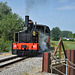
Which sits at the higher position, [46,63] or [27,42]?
[27,42]

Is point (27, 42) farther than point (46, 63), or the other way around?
point (27, 42)

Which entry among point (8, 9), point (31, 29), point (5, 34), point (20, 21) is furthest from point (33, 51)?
point (8, 9)

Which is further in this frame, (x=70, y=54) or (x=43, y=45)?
(x=43, y=45)

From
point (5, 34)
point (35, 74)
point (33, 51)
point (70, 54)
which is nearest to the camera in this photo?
point (35, 74)

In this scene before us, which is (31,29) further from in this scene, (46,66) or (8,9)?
(8,9)

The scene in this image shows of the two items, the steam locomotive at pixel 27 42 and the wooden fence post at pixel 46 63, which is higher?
the steam locomotive at pixel 27 42

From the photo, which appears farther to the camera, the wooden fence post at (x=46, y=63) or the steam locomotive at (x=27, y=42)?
the steam locomotive at (x=27, y=42)

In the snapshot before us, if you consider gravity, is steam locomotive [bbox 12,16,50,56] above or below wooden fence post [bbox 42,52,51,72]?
above

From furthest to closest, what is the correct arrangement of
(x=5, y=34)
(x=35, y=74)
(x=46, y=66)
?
(x=5, y=34), (x=46, y=66), (x=35, y=74)

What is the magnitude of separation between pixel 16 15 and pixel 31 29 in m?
16.8

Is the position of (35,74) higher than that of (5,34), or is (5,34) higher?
(5,34)

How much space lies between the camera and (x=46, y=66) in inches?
251

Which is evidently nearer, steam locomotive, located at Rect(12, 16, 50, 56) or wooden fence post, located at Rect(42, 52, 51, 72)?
wooden fence post, located at Rect(42, 52, 51, 72)

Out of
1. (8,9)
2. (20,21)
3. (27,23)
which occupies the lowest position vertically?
(27,23)
